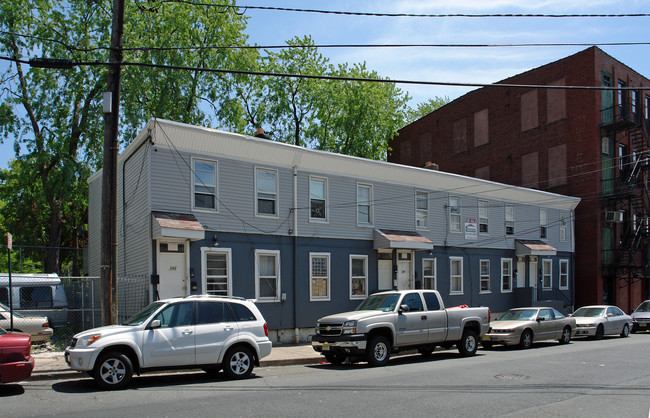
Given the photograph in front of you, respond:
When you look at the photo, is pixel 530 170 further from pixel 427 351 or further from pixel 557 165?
pixel 427 351

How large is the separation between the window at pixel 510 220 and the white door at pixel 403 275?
7.53m

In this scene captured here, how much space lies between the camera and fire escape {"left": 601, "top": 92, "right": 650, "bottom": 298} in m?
32.2

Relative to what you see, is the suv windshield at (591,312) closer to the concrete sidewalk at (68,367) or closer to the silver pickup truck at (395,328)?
the silver pickup truck at (395,328)

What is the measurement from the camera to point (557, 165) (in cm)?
3384

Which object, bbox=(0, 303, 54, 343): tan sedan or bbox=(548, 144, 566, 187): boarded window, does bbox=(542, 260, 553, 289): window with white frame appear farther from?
bbox=(0, 303, 54, 343): tan sedan

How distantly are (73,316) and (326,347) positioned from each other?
10.7m

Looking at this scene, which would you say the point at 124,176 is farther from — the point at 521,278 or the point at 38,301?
the point at 521,278

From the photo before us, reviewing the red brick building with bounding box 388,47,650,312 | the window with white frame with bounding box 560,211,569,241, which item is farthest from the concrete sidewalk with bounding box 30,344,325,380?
the red brick building with bounding box 388,47,650,312

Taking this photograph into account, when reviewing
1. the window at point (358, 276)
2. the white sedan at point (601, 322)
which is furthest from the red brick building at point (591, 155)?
the window at point (358, 276)

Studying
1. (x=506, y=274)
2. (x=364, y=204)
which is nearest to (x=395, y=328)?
(x=364, y=204)

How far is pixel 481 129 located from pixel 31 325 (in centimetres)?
3082

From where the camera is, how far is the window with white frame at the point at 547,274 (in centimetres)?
3002

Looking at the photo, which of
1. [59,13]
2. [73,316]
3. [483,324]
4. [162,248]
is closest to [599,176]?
[483,324]

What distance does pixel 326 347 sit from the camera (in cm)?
1419
